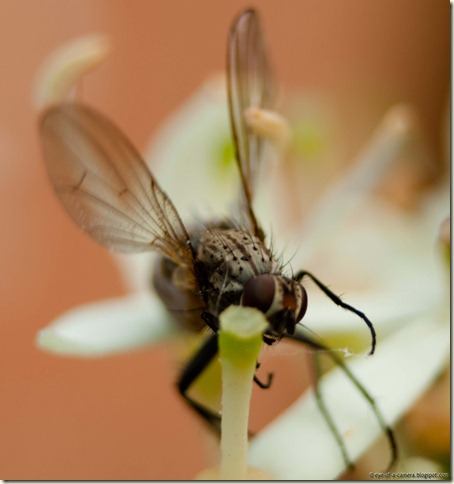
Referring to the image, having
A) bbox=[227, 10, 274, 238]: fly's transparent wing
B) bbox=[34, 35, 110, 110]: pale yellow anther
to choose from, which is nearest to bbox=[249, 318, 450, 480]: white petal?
bbox=[227, 10, 274, 238]: fly's transparent wing

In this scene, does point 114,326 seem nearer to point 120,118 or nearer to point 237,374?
point 237,374

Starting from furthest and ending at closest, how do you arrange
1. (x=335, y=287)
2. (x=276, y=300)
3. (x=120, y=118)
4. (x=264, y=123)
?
1. (x=120, y=118)
2. (x=335, y=287)
3. (x=264, y=123)
4. (x=276, y=300)

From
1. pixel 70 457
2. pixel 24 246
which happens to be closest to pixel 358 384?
pixel 70 457

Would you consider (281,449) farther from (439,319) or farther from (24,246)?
(24,246)

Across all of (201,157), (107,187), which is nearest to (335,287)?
(201,157)

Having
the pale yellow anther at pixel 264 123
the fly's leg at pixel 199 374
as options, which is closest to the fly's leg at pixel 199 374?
the fly's leg at pixel 199 374

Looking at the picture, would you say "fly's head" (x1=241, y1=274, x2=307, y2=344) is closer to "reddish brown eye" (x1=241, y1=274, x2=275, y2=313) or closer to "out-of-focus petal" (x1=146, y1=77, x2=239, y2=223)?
"reddish brown eye" (x1=241, y1=274, x2=275, y2=313)
